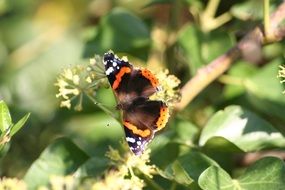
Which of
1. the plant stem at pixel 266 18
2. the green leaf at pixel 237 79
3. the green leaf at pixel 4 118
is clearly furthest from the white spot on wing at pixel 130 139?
the green leaf at pixel 237 79

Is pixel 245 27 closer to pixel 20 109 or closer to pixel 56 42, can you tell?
pixel 20 109

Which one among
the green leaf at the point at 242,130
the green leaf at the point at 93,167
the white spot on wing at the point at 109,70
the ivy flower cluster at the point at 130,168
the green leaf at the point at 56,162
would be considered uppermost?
the white spot on wing at the point at 109,70

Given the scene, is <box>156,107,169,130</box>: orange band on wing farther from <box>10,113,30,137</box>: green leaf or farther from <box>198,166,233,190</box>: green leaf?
<box>10,113,30,137</box>: green leaf

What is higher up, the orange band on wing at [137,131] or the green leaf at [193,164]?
the orange band on wing at [137,131]

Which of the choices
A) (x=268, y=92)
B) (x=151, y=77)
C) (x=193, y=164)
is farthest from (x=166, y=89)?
(x=268, y=92)

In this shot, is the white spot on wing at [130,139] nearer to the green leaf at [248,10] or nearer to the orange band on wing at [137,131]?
the orange band on wing at [137,131]

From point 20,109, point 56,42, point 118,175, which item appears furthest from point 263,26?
point 56,42

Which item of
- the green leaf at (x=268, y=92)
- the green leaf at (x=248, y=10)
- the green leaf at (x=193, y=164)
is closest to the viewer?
the green leaf at (x=193, y=164)
